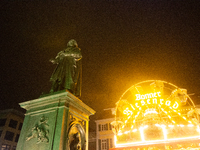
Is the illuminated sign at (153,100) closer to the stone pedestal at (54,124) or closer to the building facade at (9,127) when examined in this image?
the stone pedestal at (54,124)

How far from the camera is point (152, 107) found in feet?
53.3

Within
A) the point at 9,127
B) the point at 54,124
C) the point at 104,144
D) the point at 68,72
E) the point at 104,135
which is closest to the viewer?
the point at 54,124

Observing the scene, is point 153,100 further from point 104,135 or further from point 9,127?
point 9,127

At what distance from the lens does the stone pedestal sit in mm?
3615

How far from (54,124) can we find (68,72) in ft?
6.74

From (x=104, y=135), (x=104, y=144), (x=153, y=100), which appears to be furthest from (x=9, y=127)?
Result: (x=153, y=100)

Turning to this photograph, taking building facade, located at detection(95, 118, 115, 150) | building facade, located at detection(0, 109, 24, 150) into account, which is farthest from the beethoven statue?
building facade, located at detection(0, 109, 24, 150)

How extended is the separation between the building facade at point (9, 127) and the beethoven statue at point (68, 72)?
41.8m

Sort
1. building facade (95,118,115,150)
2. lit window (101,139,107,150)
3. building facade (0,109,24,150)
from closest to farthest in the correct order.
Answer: building facade (95,118,115,150), lit window (101,139,107,150), building facade (0,109,24,150)

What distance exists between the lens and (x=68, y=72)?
5.29 metres

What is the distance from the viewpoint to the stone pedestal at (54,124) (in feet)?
11.9

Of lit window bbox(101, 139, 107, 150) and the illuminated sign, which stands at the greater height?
the illuminated sign

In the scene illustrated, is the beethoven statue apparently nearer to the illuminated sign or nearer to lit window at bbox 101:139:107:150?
the illuminated sign

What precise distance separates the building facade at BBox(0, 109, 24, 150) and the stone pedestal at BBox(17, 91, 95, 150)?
138 feet
